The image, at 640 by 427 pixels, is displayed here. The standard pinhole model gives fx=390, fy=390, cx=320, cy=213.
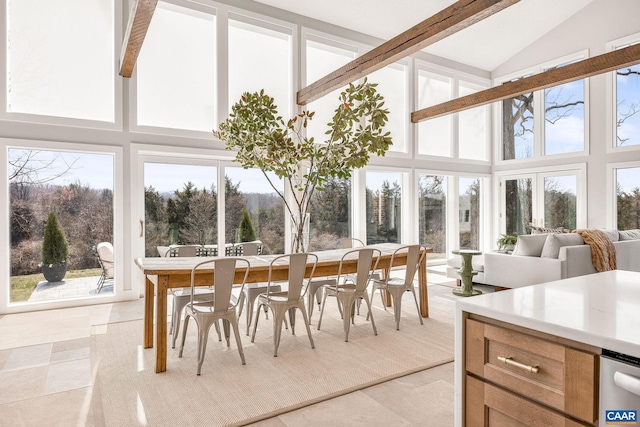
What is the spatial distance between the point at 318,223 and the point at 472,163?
14.0 feet

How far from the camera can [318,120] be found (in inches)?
268

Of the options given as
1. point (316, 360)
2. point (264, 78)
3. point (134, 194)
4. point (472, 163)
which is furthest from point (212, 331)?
point (472, 163)

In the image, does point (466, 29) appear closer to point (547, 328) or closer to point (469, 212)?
point (469, 212)

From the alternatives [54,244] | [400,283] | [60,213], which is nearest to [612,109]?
[400,283]

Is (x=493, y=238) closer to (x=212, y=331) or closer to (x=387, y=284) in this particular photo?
(x=387, y=284)

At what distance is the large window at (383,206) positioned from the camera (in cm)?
735

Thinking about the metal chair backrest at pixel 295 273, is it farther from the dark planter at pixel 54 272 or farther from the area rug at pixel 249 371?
the dark planter at pixel 54 272

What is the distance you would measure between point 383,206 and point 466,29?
371 cm

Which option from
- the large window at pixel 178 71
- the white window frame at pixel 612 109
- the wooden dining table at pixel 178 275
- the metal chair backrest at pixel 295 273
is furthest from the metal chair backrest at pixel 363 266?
the white window frame at pixel 612 109

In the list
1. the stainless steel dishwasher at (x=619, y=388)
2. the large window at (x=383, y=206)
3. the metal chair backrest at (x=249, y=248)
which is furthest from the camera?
the large window at (x=383, y=206)

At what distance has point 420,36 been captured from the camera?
4141 mm

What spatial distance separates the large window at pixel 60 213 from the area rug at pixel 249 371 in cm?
140

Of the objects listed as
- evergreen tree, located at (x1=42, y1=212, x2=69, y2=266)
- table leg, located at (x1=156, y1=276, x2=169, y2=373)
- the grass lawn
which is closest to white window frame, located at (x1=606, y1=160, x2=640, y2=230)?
table leg, located at (x1=156, y1=276, x2=169, y2=373)

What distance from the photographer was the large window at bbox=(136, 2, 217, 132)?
531 centimetres
